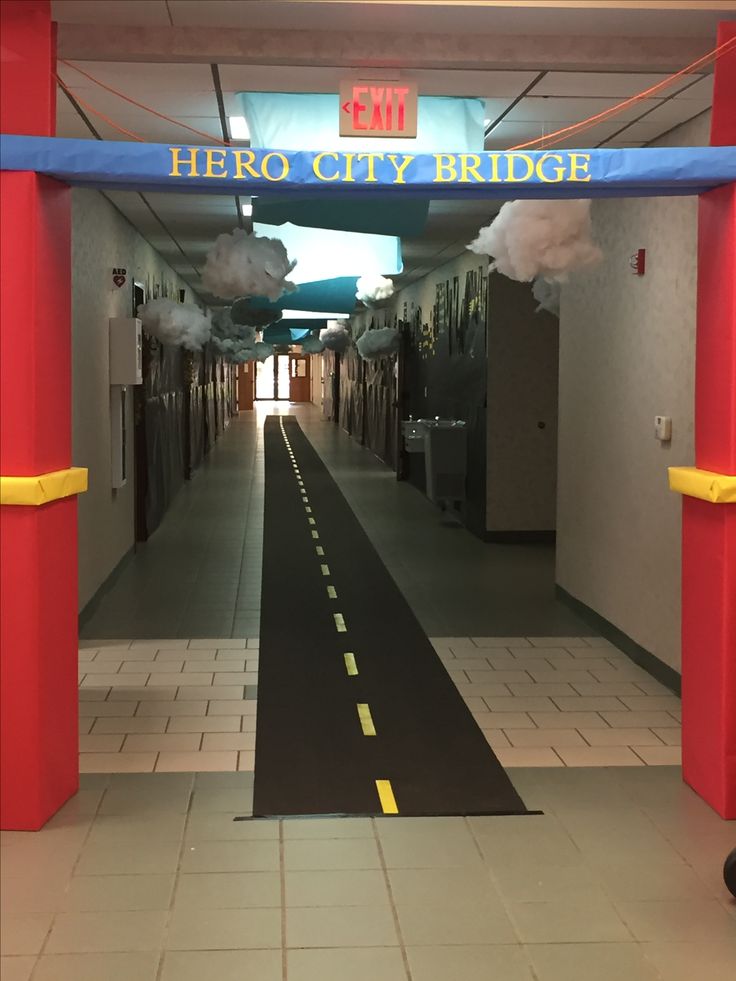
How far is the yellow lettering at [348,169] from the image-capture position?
12.5ft

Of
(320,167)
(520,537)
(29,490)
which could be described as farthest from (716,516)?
(520,537)

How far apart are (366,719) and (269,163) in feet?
8.16

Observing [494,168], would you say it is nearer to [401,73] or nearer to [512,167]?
[512,167]

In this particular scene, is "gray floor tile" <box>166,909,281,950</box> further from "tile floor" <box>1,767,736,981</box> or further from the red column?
the red column

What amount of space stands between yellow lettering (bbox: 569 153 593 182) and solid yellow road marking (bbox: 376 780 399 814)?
225cm

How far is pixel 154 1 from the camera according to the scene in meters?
3.82

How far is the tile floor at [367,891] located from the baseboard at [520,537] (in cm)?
602

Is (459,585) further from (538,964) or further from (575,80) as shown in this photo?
(538,964)

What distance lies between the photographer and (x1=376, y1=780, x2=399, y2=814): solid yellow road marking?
160 inches

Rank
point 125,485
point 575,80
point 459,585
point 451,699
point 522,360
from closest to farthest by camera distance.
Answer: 1. point 575,80
2. point 451,699
3. point 459,585
4. point 125,485
5. point 522,360

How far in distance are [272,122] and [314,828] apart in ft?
9.48

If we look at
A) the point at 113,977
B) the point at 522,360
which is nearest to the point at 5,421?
the point at 113,977

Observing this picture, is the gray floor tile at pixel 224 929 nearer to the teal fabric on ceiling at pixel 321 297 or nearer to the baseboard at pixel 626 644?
the baseboard at pixel 626 644

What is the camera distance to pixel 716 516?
3973 mm
